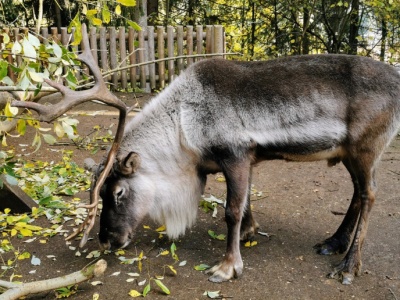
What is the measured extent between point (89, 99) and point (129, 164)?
59 centimetres

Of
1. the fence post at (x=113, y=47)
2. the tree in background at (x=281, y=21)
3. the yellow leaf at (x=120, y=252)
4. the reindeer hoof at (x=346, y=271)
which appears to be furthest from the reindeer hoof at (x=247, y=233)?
the tree in background at (x=281, y=21)

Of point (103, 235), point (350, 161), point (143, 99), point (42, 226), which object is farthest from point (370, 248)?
point (143, 99)

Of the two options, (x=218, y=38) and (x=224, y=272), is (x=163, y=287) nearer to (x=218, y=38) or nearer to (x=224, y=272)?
(x=224, y=272)

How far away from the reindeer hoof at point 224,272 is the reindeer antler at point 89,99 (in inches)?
38.0

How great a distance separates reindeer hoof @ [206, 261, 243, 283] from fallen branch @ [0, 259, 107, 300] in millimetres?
858

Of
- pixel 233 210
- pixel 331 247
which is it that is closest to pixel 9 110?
pixel 233 210

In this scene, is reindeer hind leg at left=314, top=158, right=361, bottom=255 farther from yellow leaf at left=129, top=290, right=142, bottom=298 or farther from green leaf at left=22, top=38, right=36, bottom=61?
green leaf at left=22, top=38, right=36, bottom=61

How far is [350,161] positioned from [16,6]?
10710mm

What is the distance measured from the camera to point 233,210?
3.75m

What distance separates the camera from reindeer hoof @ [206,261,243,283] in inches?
143

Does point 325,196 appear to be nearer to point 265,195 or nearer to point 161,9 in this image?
point 265,195

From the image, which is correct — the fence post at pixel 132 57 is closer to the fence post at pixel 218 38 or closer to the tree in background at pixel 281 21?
the tree in background at pixel 281 21

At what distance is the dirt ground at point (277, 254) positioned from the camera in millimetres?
3502

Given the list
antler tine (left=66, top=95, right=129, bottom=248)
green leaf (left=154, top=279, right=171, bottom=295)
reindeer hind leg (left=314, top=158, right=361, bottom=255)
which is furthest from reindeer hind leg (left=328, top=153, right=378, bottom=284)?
antler tine (left=66, top=95, right=129, bottom=248)
